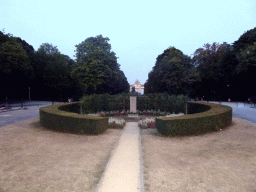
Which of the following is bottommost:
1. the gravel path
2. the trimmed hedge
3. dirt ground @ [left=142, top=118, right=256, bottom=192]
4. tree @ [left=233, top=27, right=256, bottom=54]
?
dirt ground @ [left=142, top=118, right=256, bottom=192]

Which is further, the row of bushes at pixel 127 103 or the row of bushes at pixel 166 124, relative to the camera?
the row of bushes at pixel 127 103

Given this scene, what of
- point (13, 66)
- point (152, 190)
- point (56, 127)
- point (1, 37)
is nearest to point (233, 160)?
point (152, 190)

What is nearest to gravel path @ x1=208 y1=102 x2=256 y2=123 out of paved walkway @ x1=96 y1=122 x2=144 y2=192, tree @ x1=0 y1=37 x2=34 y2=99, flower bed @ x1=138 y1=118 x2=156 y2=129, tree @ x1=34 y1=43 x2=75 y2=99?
flower bed @ x1=138 y1=118 x2=156 y2=129

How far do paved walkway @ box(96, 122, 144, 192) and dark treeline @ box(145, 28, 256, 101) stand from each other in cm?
2459

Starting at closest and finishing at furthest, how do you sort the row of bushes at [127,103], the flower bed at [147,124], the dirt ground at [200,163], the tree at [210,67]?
the dirt ground at [200,163] < the flower bed at [147,124] < the row of bushes at [127,103] < the tree at [210,67]

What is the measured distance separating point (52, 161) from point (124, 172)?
2486 millimetres

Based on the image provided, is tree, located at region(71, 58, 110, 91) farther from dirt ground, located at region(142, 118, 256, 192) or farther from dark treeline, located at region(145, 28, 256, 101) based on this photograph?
dirt ground, located at region(142, 118, 256, 192)

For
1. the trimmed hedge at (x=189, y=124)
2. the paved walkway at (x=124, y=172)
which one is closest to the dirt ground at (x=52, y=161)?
the paved walkway at (x=124, y=172)

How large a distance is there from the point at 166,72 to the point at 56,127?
24.2m

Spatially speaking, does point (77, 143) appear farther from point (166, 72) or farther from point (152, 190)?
point (166, 72)

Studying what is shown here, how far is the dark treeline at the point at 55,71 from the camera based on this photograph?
27202 millimetres

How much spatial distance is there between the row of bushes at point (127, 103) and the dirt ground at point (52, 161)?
32.3ft

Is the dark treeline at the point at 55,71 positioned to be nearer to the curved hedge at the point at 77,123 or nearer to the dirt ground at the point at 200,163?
the curved hedge at the point at 77,123

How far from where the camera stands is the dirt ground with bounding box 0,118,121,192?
182 inches
